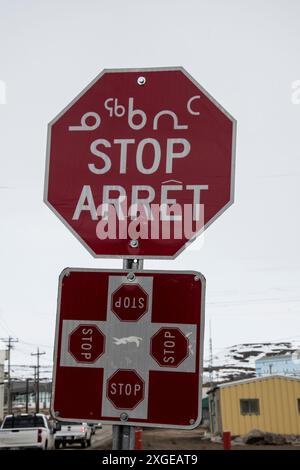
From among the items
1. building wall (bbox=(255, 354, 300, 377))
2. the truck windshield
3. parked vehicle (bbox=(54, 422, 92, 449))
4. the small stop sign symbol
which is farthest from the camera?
building wall (bbox=(255, 354, 300, 377))

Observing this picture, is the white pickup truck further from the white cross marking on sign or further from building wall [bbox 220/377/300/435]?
the white cross marking on sign

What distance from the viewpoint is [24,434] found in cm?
2123

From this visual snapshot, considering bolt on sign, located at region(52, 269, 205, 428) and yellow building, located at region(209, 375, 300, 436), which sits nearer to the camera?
bolt on sign, located at region(52, 269, 205, 428)

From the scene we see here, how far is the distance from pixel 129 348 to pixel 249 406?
3851 centimetres

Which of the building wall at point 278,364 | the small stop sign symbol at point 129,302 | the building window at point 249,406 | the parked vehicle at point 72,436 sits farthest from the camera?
the building wall at point 278,364

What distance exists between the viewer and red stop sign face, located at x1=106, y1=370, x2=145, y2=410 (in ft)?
7.49

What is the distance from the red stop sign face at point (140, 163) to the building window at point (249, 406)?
38118 millimetres

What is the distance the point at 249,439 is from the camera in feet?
113

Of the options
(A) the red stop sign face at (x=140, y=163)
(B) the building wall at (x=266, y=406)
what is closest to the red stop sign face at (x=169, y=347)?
(A) the red stop sign face at (x=140, y=163)

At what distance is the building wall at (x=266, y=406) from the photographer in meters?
37.7

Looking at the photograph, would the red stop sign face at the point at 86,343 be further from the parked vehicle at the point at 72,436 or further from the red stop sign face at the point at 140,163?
the parked vehicle at the point at 72,436

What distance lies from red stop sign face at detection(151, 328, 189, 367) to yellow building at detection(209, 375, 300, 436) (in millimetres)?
37655

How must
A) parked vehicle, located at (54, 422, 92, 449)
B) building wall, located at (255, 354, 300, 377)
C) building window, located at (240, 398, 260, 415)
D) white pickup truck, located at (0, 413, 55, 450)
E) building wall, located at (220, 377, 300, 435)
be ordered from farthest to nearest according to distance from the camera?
building wall, located at (255, 354, 300, 377)
building window, located at (240, 398, 260, 415)
building wall, located at (220, 377, 300, 435)
parked vehicle, located at (54, 422, 92, 449)
white pickup truck, located at (0, 413, 55, 450)

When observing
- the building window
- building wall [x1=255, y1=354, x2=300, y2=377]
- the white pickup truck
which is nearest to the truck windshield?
the white pickup truck
